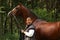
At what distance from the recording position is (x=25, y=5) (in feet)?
44.4

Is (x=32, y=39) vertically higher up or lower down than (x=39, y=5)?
lower down

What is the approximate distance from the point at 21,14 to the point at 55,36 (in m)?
1.40

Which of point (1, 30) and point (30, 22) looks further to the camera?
point (1, 30)

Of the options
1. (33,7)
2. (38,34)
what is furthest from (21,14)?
(33,7)

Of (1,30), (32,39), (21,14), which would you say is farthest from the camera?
(1,30)

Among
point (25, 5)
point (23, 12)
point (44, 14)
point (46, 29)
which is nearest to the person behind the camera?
point (46, 29)

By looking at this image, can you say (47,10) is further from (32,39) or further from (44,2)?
(32,39)

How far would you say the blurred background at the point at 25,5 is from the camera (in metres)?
11.9

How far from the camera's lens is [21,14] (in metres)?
9.50

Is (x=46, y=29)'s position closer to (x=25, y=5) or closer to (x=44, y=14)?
(x=44, y=14)

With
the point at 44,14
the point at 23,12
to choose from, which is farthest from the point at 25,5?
the point at 23,12

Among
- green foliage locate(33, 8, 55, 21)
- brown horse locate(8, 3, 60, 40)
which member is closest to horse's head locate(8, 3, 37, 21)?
brown horse locate(8, 3, 60, 40)

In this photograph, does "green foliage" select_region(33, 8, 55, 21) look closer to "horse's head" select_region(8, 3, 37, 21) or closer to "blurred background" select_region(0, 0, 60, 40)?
"blurred background" select_region(0, 0, 60, 40)

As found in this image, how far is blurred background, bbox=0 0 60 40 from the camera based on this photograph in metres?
11.9
